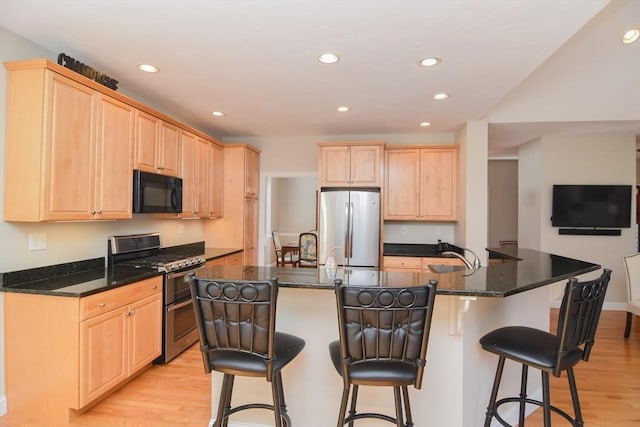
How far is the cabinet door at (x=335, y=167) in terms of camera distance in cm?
454

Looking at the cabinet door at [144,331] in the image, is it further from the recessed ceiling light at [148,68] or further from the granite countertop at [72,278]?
the recessed ceiling light at [148,68]

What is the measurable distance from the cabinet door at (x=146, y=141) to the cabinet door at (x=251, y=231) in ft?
5.47

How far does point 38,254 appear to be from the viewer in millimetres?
2422

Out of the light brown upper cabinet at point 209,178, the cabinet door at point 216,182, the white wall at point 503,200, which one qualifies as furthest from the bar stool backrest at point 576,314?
the white wall at point 503,200

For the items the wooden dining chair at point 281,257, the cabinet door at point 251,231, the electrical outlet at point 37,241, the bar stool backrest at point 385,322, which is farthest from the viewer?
the wooden dining chair at point 281,257

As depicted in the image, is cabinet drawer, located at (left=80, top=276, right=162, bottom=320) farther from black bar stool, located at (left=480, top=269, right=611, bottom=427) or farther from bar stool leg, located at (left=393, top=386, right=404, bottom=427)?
black bar stool, located at (left=480, top=269, right=611, bottom=427)

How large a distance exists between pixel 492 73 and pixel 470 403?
240cm

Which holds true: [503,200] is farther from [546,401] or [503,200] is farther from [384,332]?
[384,332]

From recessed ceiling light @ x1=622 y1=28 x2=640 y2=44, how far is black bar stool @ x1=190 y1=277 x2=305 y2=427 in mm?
4406

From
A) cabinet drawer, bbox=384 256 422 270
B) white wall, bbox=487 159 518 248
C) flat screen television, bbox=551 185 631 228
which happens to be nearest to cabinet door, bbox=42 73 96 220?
Result: cabinet drawer, bbox=384 256 422 270

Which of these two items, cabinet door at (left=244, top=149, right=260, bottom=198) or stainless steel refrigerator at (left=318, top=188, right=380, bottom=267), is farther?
cabinet door at (left=244, top=149, right=260, bottom=198)

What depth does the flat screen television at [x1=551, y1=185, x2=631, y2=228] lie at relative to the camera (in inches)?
184

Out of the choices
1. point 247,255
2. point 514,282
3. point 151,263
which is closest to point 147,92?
point 151,263

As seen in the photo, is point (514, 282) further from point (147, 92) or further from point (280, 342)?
point (147, 92)
